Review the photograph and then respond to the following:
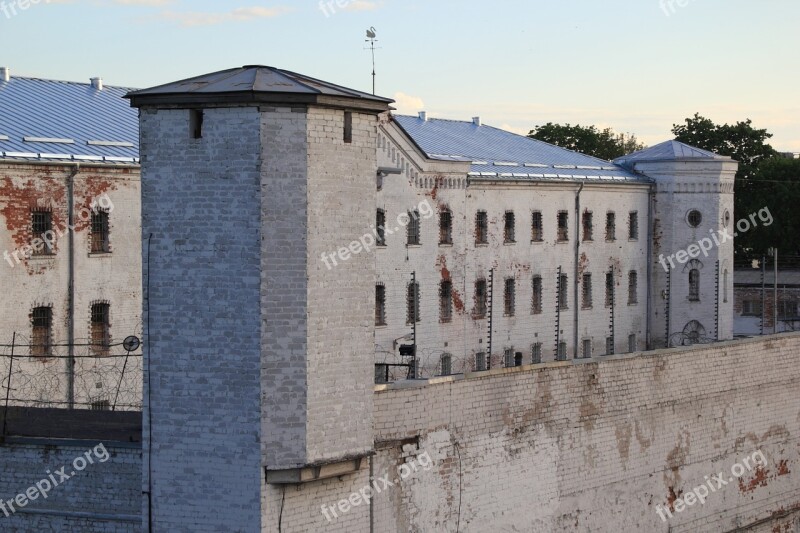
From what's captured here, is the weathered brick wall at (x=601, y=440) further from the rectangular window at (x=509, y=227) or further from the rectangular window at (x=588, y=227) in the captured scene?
the rectangular window at (x=588, y=227)

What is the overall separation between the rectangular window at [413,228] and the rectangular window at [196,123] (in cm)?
2075

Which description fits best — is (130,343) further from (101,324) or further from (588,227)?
(588,227)

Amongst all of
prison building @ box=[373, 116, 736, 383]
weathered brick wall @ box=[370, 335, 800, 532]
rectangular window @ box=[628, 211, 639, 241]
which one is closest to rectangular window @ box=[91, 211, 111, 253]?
prison building @ box=[373, 116, 736, 383]

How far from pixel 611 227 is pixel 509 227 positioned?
252 inches

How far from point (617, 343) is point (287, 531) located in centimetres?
3185

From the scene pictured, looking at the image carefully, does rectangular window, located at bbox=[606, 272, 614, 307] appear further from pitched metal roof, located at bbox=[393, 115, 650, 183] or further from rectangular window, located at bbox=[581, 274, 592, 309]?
pitched metal roof, located at bbox=[393, 115, 650, 183]

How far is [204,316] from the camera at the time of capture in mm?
14945

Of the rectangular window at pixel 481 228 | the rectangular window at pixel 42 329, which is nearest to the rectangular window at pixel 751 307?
the rectangular window at pixel 481 228

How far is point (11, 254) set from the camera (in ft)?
85.3

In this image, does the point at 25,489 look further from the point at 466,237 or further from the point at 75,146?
the point at 466,237

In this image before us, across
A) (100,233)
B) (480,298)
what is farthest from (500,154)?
(100,233)

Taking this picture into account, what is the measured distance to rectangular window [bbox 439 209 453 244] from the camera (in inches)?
1453

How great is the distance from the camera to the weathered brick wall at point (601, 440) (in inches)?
695

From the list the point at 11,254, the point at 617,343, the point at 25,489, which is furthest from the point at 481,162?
the point at 25,489
